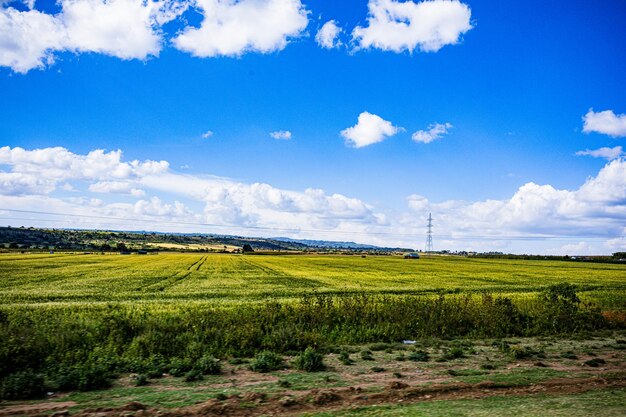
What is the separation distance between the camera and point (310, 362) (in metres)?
12.7

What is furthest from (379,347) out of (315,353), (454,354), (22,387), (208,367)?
(22,387)

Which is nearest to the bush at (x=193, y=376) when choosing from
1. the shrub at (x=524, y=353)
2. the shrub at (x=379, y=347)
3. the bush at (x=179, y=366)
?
the bush at (x=179, y=366)

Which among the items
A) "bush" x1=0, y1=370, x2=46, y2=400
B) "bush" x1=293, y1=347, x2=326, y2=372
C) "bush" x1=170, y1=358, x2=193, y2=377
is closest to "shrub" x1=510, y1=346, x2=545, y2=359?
"bush" x1=293, y1=347, x2=326, y2=372

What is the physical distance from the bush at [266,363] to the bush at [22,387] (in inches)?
216

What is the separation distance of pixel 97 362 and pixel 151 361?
1.57 m

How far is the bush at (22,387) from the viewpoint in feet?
32.5

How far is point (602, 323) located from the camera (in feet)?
70.8

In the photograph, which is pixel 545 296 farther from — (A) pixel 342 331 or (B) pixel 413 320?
(A) pixel 342 331

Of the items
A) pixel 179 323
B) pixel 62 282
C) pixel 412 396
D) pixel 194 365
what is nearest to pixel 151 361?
pixel 194 365

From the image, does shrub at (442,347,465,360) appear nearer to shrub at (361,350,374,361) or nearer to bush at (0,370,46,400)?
shrub at (361,350,374,361)

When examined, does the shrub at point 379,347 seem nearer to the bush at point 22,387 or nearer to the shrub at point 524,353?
the shrub at point 524,353

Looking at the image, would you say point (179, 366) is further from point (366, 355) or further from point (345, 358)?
point (366, 355)

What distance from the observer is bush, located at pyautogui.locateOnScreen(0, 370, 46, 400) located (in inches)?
390

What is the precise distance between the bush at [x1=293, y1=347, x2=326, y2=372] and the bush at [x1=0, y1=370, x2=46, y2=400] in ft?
22.1
